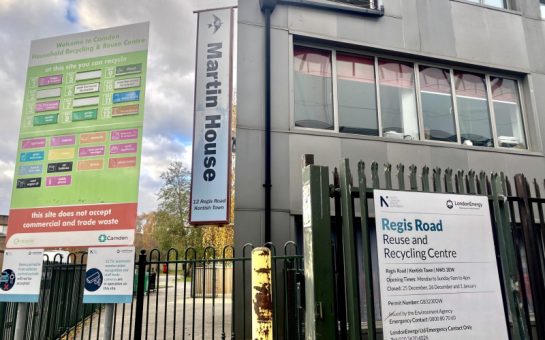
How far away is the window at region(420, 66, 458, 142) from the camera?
7.75 metres

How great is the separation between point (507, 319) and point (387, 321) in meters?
1.06

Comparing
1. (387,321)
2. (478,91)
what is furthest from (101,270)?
(478,91)

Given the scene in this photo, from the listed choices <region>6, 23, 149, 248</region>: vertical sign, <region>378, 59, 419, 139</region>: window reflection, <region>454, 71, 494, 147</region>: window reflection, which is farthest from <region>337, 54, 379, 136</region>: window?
<region>6, 23, 149, 248</region>: vertical sign

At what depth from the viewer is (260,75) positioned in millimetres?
6797

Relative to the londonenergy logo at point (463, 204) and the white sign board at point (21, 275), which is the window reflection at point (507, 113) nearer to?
the londonenergy logo at point (463, 204)

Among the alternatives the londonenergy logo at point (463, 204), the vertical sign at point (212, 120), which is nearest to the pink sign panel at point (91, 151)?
the vertical sign at point (212, 120)

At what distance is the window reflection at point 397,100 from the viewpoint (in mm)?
7562

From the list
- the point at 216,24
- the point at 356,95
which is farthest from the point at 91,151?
the point at 356,95

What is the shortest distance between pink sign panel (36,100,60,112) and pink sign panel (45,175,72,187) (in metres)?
0.91

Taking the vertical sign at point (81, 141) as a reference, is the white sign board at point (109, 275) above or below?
below

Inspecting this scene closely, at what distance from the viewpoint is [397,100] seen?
774 cm

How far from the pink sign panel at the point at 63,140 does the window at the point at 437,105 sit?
6156mm

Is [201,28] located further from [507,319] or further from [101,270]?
[507,319]

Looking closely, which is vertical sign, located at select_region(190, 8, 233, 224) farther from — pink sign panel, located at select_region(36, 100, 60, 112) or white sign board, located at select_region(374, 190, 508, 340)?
white sign board, located at select_region(374, 190, 508, 340)
